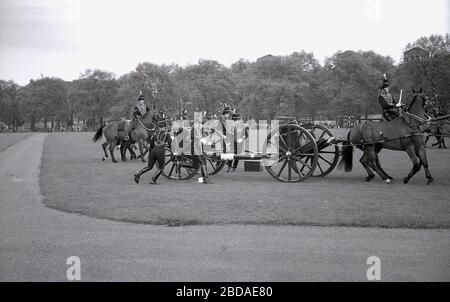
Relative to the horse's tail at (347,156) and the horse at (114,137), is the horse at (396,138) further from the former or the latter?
the horse at (114,137)

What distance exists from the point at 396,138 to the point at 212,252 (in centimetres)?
847

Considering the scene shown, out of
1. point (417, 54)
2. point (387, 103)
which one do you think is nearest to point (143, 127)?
point (387, 103)

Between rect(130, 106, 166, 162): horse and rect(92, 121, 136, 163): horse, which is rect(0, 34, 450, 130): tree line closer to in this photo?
rect(92, 121, 136, 163): horse

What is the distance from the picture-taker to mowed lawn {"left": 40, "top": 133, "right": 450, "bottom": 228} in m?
8.45

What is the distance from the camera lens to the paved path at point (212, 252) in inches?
216

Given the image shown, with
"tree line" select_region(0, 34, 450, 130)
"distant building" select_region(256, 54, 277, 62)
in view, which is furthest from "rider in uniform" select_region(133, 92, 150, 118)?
"distant building" select_region(256, 54, 277, 62)

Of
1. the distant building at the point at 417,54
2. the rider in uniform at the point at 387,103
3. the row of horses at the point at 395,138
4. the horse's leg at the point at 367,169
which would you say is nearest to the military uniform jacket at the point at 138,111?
the row of horses at the point at 395,138

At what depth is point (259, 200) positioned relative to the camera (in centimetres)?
1034

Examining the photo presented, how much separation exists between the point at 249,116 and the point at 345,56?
1889cm

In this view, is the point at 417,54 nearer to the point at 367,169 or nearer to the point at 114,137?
the point at 114,137

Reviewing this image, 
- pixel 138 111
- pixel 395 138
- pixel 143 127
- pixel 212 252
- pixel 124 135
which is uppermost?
pixel 138 111

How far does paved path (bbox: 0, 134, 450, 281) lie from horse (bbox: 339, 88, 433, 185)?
552 centimetres

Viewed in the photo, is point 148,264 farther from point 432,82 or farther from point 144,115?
point 432,82
